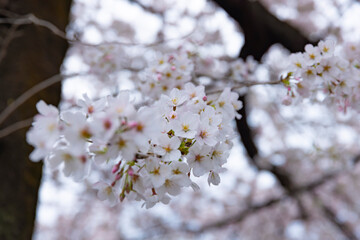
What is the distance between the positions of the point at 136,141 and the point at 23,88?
123 cm

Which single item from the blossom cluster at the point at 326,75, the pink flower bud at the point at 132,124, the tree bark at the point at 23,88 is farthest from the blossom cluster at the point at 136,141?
the tree bark at the point at 23,88

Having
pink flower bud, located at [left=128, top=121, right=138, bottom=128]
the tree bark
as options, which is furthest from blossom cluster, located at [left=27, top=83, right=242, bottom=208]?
the tree bark

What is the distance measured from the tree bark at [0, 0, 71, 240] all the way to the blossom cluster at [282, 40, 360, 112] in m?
1.15

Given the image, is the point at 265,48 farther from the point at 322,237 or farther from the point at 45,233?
the point at 45,233

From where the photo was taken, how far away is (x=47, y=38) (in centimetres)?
192

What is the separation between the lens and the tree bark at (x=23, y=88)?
1.30 metres

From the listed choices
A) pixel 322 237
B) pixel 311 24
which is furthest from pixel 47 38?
pixel 322 237

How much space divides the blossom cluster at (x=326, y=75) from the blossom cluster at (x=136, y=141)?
33cm

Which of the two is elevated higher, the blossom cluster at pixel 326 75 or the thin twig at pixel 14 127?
the blossom cluster at pixel 326 75

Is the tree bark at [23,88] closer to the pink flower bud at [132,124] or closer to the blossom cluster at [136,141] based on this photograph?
the blossom cluster at [136,141]

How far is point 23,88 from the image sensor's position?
5.18 ft

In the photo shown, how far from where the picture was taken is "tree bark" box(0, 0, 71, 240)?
4.26ft

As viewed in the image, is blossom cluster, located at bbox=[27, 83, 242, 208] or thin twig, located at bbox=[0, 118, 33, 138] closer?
blossom cluster, located at bbox=[27, 83, 242, 208]

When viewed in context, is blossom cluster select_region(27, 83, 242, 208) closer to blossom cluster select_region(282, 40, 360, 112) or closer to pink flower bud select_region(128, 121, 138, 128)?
pink flower bud select_region(128, 121, 138, 128)
